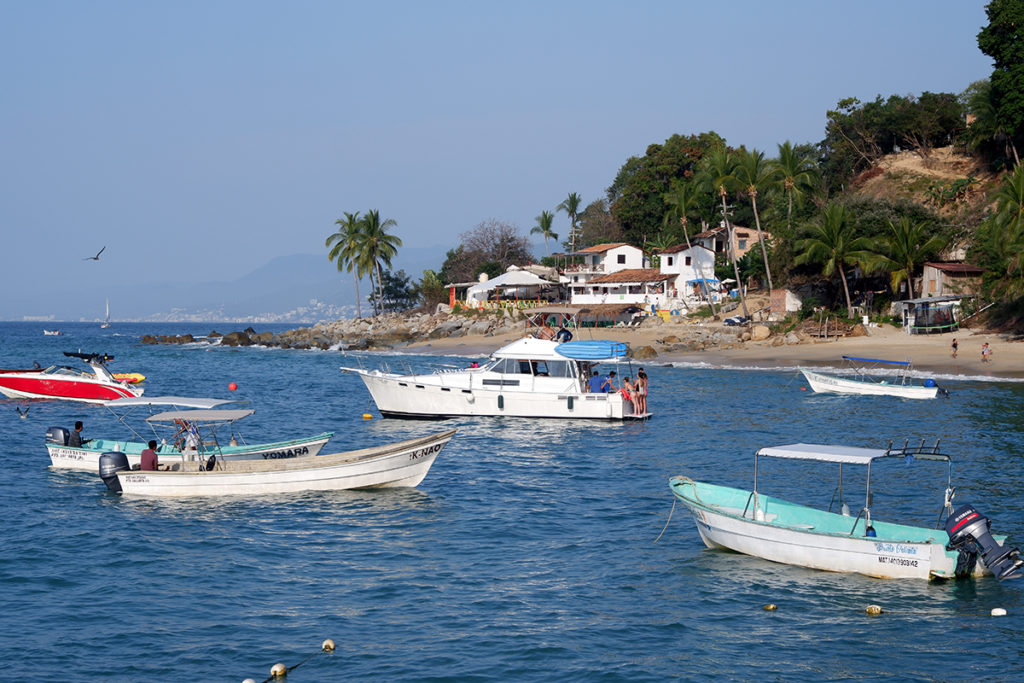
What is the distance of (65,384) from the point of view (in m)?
42.7

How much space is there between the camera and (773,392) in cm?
4397

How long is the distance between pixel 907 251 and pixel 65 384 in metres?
53.0

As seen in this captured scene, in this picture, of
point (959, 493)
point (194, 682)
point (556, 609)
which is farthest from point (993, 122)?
point (194, 682)

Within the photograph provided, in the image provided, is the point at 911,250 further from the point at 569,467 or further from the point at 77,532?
the point at 77,532

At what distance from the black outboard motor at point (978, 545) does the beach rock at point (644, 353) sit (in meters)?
47.2

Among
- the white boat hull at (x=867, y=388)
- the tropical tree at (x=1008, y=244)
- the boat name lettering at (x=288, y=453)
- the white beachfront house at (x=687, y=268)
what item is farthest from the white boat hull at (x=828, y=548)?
the white beachfront house at (x=687, y=268)

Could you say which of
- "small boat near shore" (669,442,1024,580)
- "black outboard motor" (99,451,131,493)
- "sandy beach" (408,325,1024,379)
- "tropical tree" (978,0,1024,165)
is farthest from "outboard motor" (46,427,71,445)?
"tropical tree" (978,0,1024,165)

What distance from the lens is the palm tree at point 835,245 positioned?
63031 mm

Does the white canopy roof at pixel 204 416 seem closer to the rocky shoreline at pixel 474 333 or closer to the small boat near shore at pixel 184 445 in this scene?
the small boat near shore at pixel 184 445

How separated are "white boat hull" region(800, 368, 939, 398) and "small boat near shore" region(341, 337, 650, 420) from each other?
43.3 feet

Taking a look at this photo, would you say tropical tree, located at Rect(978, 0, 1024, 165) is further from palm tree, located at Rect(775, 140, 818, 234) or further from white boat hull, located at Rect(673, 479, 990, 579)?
white boat hull, located at Rect(673, 479, 990, 579)

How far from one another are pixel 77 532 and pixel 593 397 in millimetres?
19549

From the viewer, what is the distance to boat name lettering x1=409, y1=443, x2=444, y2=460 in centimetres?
2170

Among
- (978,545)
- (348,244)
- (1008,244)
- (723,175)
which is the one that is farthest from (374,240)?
(978,545)
